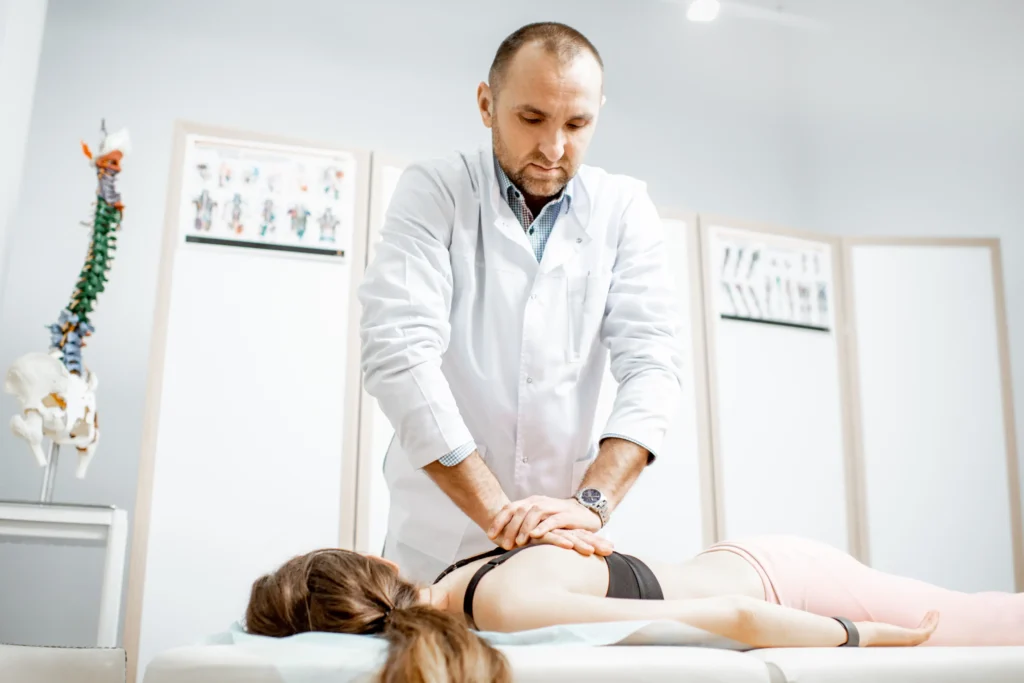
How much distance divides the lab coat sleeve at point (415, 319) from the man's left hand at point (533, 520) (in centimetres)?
16

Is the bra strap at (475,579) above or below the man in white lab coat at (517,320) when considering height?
below

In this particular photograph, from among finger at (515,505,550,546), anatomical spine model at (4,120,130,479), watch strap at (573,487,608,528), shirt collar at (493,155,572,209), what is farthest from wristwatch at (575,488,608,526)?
anatomical spine model at (4,120,130,479)

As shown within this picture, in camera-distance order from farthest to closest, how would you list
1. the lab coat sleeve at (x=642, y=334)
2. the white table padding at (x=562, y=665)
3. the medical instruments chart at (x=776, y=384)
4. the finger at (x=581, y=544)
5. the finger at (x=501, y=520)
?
the medical instruments chart at (x=776, y=384) < the lab coat sleeve at (x=642, y=334) < the finger at (x=501, y=520) < the finger at (x=581, y=544) < the white table padding at (x=562, y=665)

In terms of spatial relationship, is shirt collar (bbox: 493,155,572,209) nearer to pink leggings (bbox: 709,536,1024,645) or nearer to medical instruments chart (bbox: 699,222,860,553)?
pink leggings (bbox: 709,536,1024,645)

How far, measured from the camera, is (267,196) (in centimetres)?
277

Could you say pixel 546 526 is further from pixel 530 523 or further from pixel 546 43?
pixel 546 43

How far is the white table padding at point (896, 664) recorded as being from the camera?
0.96 meters

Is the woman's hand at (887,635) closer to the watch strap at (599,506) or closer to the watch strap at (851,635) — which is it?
the watch strap at (851,635)

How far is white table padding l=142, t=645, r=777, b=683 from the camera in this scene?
0.83 meters

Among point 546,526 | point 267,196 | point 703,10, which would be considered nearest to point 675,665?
point 546,526

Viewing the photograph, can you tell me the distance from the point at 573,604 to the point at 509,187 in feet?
2.90

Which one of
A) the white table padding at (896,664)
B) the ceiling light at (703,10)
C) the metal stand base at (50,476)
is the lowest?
the white table padding at (896,664)

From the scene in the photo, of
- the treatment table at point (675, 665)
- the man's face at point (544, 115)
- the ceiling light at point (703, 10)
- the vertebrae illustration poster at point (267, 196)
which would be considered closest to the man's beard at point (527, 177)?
the man's face at point (544, 115)

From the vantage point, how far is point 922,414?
11.2ft
